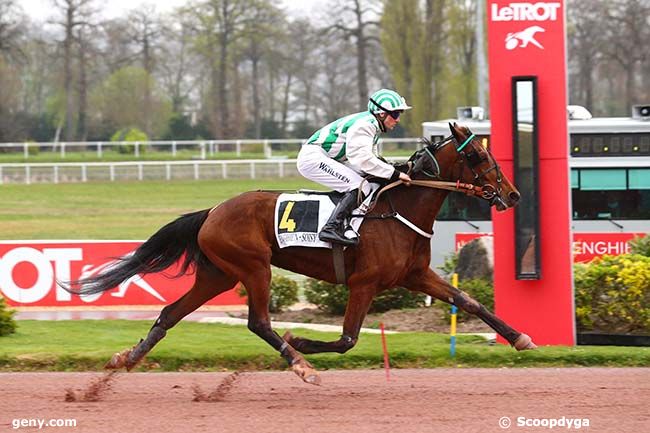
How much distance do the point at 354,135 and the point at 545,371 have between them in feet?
8.69

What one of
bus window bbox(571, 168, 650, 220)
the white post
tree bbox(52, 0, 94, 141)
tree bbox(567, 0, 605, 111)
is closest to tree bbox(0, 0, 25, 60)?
tree bbox(52, 0, 94, 141)

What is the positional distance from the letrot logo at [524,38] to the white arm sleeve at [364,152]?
2.62 metres

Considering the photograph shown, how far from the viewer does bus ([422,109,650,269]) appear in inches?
707

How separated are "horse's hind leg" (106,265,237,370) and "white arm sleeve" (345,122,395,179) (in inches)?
54.5

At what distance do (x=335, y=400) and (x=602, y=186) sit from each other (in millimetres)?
11424

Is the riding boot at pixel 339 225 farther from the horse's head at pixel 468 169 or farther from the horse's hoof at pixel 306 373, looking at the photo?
the horse's hoof at pixel 306 373

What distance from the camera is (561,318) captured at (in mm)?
10180

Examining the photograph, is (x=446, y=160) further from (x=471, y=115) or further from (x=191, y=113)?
(x=191, y=113)

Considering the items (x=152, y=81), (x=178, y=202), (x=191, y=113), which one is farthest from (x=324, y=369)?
(x=191, y=113)

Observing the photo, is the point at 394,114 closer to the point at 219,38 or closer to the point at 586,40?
the point at 586,40

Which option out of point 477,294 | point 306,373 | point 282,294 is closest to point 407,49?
point 282,294

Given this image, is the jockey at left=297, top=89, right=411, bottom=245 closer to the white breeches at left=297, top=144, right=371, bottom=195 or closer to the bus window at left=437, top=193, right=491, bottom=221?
the white breeches at left=297, top=144, right=371, bottom=195

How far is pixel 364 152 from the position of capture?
8.03 meters

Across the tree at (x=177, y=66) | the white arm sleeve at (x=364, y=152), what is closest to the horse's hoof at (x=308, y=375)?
the white arm sleeve at (x=364, y=152)
